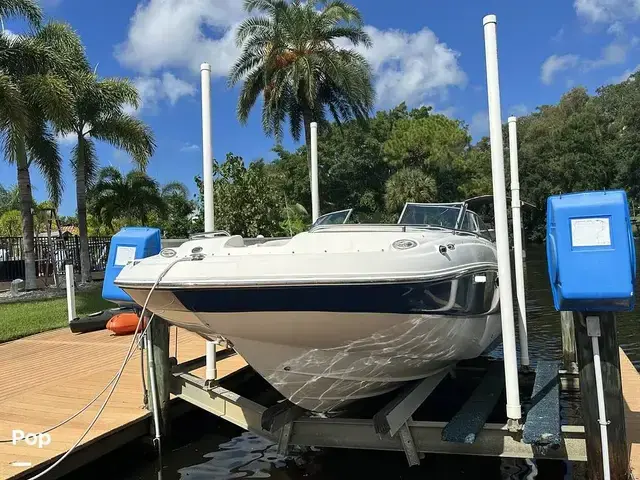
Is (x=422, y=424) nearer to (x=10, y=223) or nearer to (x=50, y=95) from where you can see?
(x=50, y=95)

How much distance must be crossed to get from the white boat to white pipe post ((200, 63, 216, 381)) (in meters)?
0.78

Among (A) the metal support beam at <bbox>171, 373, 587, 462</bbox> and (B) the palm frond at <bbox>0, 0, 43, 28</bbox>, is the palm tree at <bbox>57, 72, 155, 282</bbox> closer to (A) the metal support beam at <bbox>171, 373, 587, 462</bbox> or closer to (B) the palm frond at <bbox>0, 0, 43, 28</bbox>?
(B) the palm frond at <bbox>0, 0, 43, 28</bbox>

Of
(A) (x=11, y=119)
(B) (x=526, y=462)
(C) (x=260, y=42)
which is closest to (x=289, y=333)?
(B) (x=526, y=462)

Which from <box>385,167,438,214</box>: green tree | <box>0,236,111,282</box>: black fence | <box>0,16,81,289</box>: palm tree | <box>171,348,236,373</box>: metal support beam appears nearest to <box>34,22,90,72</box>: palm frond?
<box>0,16,81,289</box>: palm tree

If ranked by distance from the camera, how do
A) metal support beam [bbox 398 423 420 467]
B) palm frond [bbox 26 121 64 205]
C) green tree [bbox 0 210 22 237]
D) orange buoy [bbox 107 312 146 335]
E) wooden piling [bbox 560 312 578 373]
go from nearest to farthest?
metal support beam [bbox 398 423 420 467] → wooden piling [bbox 560 312 578 373] → orange buoy [bbox 107 312 146 335] → palm frond [bbox 26 121 64 205] → green tree [bbox 0 210 22 237]

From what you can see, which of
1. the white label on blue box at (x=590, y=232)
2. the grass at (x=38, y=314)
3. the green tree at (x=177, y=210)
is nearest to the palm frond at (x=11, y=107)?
the grass at (x=38, y=314)

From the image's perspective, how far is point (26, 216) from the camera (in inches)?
658

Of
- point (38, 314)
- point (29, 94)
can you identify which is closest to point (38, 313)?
point (38, 314)

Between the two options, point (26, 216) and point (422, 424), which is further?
point (26, 216)

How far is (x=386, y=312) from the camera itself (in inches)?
159

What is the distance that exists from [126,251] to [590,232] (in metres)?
4.34

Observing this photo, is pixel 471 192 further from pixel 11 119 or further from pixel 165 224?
pixel 11 119

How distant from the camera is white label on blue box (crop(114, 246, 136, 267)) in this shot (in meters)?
6.00

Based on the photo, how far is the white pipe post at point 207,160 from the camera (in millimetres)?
5770
